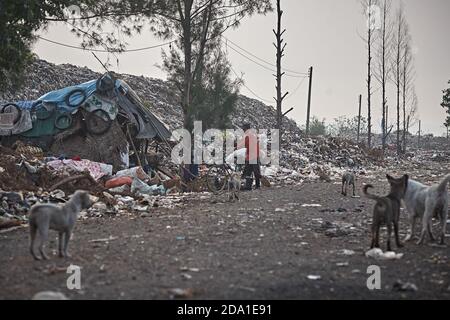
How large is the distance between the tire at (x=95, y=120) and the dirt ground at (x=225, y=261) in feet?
18.0

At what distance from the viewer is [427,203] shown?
5289mm

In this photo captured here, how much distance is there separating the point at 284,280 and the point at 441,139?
5985 cm

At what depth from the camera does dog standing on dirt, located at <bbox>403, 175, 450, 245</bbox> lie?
207 inches

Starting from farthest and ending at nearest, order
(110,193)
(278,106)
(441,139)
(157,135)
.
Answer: (441,139) < (278,106) < (157,135) < (110,193)

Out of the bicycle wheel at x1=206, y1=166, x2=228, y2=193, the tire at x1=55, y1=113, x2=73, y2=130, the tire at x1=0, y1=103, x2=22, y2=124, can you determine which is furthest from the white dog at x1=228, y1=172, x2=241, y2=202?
the tire at x1=0, y1=103, x2=22, y2=124

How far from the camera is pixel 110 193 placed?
9.74 metres

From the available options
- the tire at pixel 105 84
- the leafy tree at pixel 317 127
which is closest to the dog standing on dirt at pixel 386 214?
the tire at pixel 105 84

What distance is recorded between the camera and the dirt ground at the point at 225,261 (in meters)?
3.60

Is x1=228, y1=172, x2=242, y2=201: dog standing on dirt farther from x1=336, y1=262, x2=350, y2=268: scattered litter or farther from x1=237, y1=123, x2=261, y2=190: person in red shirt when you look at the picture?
x1=336, y1=262, x2=350, y2=268: scattered litter

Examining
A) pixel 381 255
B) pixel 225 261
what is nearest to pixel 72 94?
pixel 225 261

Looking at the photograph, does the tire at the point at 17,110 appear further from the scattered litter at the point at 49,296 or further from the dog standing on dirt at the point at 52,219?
the scattered litter at the point at 49,296

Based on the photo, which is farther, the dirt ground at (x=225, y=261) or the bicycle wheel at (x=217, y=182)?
the bicycle wheel at (x=217, y=182)
